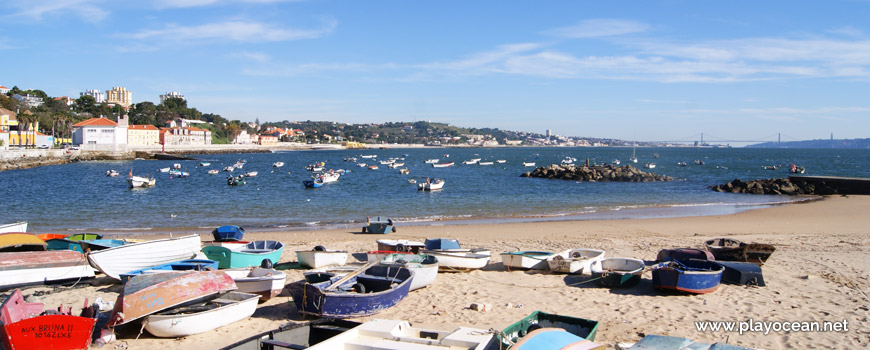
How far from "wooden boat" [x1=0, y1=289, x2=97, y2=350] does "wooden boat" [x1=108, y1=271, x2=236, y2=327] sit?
419 mm

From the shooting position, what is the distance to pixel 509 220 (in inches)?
1133

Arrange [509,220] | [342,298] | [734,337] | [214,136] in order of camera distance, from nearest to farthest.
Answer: [734,337]
[342,298]
[509,220]
[214,136]

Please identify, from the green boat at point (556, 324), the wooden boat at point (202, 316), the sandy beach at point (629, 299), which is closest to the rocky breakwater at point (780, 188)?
the sandy beach at point (629, 299)

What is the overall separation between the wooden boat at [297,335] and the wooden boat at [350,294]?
226cm

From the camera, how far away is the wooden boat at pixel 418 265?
42.9ft

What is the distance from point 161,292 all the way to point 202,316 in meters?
0.80

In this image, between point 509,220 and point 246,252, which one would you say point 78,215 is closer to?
point 246,252

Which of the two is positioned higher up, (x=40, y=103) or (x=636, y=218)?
(x=40, y=103)

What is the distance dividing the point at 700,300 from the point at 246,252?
11089 millimetres

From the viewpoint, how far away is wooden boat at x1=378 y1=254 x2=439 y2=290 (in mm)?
13062

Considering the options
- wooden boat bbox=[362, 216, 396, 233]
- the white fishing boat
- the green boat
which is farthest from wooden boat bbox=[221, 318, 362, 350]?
the white fishing boat

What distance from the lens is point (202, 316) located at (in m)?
10.1

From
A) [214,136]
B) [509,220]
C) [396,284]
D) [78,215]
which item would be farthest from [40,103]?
[396,284]

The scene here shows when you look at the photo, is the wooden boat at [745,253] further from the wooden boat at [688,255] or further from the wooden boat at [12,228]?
Answer: the wooden boat at [12,228]
